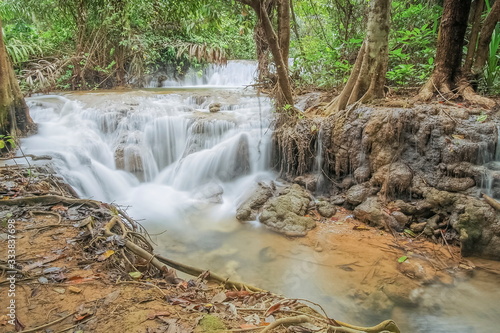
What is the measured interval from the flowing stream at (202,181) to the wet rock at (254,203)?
0.21 meters

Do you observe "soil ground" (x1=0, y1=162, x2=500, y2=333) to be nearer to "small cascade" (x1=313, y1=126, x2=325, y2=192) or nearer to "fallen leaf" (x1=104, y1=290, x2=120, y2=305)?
"fallen leaf" (x1=104, y1=290, x2=120, y2=305)

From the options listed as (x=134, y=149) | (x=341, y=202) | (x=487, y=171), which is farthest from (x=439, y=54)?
(x=134, y=149)

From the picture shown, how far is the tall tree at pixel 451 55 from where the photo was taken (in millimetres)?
5781

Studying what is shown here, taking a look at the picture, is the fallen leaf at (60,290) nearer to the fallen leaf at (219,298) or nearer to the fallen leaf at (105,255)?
the fallen leaf at (105,255)

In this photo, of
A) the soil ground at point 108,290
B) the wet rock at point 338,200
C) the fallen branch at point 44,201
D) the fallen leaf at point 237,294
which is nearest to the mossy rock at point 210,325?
the soil ground at point 108,290

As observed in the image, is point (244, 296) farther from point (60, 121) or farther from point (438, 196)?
point (60, 121)

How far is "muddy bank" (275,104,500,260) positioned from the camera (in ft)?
15.0

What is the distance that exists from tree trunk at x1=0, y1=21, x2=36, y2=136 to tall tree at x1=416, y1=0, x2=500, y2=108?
8330mm

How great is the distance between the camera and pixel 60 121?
8.18 meters

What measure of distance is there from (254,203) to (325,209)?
136cm

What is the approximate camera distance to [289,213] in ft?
17.9

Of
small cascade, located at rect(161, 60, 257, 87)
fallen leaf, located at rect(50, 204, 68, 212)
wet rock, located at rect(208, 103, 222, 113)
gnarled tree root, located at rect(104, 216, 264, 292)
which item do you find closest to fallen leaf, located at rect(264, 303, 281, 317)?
gnarled tree root, located at rect(104, 216, 264, 292)

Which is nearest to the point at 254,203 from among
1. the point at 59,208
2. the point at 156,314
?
the point at 59,208

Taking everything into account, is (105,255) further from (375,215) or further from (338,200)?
(338,200)
